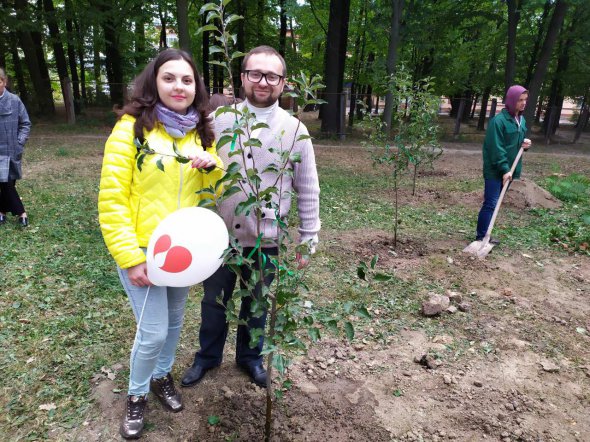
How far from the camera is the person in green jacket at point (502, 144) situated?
4.60m

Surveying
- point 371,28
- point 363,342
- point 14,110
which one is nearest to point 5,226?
point 14,110

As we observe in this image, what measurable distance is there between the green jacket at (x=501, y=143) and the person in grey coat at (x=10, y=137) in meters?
4.92

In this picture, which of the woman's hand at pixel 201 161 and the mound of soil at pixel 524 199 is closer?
the woman's hand at pixel 201 161

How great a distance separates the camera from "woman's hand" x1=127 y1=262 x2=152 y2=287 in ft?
6.07

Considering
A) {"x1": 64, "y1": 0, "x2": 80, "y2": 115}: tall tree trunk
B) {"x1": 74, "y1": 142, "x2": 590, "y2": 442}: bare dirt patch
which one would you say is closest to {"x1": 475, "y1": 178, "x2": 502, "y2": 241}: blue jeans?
{"x1": 74, "y1": 142, "x2": 590, "y2": 442}: bare dirt patch

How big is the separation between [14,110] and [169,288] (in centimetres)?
360

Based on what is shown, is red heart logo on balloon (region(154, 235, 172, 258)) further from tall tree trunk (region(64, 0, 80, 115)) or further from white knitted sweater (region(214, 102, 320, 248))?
tall tree trunk (region(64, 0, 80, 115))

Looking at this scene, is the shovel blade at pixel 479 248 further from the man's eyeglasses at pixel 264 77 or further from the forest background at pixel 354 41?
the forest background at pixel 354 41

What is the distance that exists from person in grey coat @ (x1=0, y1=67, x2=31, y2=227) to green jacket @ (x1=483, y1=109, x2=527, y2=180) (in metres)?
4.92

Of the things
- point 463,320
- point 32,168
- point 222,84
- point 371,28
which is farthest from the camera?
point 222,84

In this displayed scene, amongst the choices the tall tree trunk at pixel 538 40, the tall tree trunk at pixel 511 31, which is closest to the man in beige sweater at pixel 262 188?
the tall tree trunk at pixel 511 31

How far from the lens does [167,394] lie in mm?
2377

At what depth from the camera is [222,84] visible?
768 inches

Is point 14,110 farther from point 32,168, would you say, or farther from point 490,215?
point 490,215
